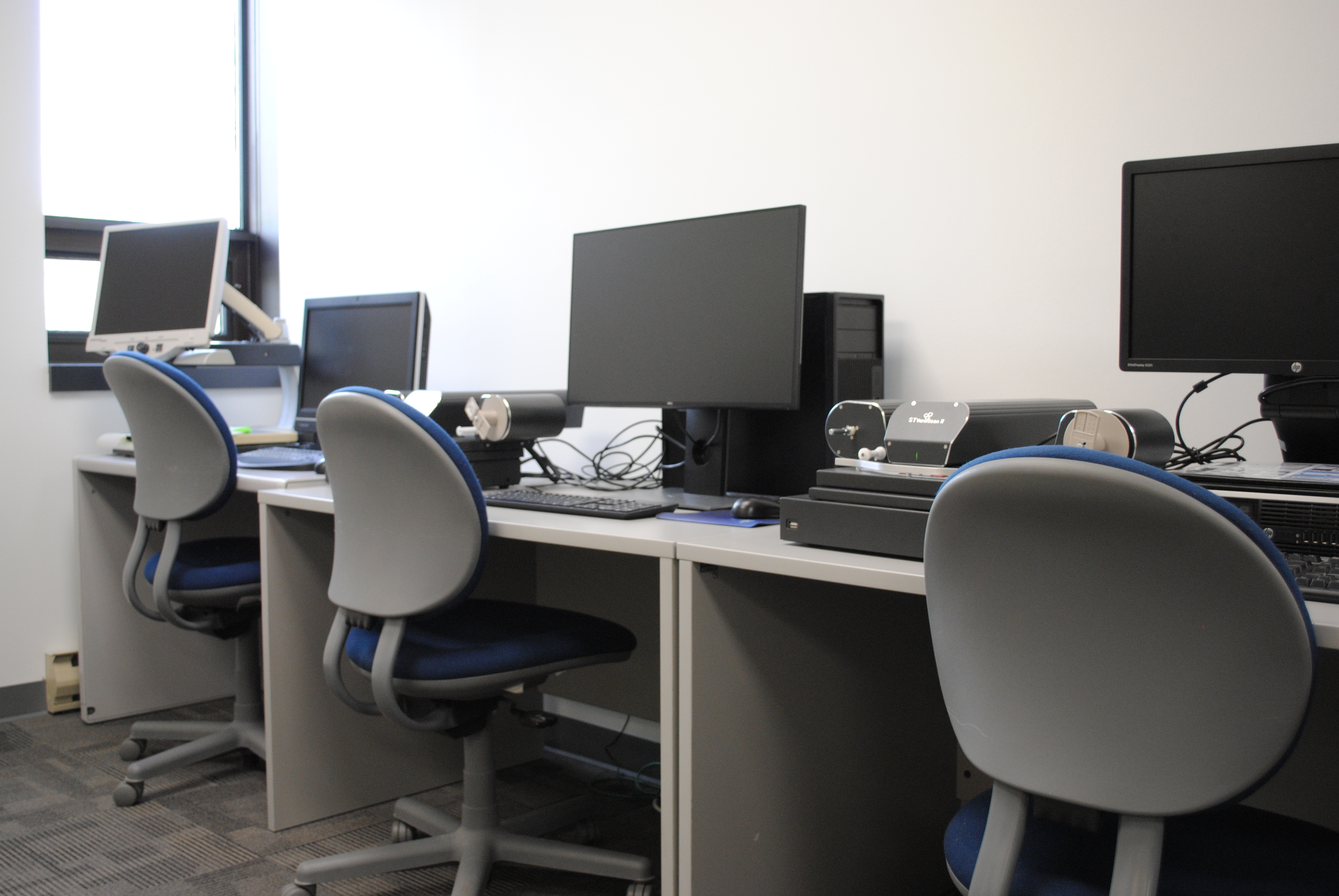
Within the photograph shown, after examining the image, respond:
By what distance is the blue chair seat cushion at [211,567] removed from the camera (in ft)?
7.95

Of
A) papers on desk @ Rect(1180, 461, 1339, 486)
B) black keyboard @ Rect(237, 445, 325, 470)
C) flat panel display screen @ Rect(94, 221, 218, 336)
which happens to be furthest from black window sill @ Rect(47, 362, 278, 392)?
papers on desk @ Rect(1180, 461, 1339, 486)

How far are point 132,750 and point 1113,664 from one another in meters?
2.56

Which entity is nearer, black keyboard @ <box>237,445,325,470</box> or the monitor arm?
black keyboard @ <box>237,445,325,470</box>

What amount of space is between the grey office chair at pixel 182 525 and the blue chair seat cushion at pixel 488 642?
28.1 inches

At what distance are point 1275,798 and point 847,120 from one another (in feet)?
4.82

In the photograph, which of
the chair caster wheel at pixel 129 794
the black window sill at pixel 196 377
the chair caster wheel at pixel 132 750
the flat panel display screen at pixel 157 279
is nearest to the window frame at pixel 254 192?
the black window sill at pixel 196 377

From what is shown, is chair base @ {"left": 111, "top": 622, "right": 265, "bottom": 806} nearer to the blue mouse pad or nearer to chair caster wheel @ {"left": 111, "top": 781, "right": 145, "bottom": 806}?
chair caster wheel @ {"left": 111, "top": 781, "right": 145, "bottom": 806}

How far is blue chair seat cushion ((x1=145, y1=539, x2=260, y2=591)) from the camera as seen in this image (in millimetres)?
2424

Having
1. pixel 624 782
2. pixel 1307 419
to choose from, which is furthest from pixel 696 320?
pixel 624 782

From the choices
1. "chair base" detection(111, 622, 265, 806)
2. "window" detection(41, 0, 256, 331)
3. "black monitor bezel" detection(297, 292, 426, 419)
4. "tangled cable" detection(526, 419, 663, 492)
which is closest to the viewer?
"tangled cable" detection(526, 419, 663, 492)

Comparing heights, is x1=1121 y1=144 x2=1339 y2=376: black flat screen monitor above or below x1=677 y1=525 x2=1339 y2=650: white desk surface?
above

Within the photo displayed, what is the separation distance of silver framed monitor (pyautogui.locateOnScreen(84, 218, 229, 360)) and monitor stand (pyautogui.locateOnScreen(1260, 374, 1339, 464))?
258cm

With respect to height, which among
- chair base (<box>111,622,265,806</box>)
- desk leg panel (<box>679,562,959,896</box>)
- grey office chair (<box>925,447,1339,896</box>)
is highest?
grey office chair (<box>925,447,1339,896</box>)

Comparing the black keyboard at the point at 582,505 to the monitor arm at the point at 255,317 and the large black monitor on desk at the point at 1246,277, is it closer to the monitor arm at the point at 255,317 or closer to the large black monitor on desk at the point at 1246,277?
the large black monitor on desk at the point at 1246,277
